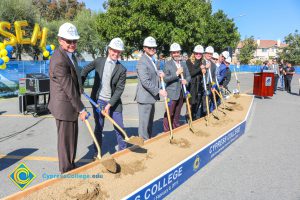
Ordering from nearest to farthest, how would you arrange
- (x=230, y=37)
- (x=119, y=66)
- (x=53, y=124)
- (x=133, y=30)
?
1. (x=119, y=66)
2. (x=53, y=124)
3. (x=133, y=30)
4. (x=230, y=37)

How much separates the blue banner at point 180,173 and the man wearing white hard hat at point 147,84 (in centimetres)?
107

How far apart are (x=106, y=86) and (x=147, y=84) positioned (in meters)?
0.70

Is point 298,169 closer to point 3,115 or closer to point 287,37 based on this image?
point 3,115

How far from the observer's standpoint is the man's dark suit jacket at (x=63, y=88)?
10.8 ft

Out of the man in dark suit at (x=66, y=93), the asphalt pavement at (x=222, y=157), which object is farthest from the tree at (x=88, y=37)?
the man in dark suit at (x=66, y=93)

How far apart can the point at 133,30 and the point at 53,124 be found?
45.9ft

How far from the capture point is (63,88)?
3322 millimetres

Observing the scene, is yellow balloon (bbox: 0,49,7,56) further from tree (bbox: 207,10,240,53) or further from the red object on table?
tree (bbox: 207,10,240,53)

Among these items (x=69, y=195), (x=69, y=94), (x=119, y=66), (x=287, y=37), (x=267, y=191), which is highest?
(x=287, y=37)

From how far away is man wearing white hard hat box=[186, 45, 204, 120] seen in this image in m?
6.48

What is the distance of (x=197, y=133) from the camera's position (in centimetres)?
527

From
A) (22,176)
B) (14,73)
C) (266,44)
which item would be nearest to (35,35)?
(14,73)

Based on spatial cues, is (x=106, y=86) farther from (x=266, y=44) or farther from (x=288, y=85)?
(x=266, y=44)

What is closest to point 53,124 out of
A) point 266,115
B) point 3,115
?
point 3,115
